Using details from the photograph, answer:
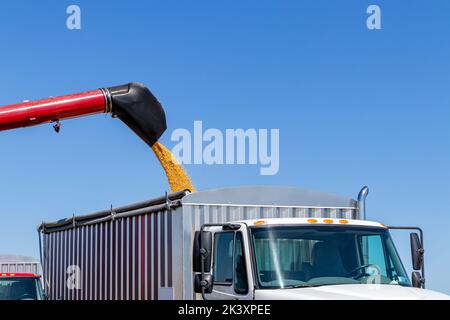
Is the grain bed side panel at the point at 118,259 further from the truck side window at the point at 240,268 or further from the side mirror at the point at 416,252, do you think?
the side mirror at the point at 416,252

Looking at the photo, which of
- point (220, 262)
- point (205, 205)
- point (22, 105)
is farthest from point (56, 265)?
point (220, 262)

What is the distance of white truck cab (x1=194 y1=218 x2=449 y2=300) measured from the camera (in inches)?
324

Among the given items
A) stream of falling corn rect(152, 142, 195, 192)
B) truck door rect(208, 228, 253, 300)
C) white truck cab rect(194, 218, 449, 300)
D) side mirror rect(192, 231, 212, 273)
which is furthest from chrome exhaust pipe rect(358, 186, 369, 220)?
stream of falling corn rect(152, 142, 195, 192)

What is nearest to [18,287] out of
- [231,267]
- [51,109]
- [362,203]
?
[51,109]

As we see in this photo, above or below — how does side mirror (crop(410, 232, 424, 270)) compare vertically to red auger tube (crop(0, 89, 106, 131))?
below

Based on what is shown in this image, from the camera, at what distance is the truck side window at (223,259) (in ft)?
28.5

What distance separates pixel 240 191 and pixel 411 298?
3.43 m

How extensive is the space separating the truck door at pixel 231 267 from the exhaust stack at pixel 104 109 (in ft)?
26.3

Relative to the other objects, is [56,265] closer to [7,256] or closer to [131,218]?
[131,218]

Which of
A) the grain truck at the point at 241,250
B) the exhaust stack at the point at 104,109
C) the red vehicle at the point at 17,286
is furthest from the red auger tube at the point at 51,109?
the red vehicle at the point at 17,286

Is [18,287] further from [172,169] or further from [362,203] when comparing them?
[362,203]

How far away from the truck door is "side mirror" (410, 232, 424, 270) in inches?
92.6

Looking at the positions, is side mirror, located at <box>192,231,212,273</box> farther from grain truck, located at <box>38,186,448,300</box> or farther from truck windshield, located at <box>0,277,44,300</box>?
truck windshield, located at <box>0,277,44,300</box>
